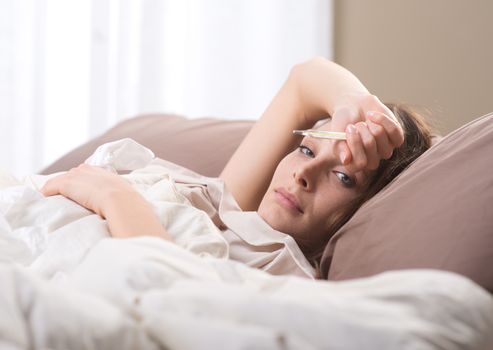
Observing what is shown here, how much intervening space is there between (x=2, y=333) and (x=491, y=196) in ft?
2.02

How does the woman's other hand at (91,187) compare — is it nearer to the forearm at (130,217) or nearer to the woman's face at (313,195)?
the forearm at (130,217)

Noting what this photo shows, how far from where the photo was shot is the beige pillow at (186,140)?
1763 mm

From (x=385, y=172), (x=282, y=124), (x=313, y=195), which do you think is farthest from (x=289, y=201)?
(x=282, y=124)

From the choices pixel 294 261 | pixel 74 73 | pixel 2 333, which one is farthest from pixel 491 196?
pixel 74 73

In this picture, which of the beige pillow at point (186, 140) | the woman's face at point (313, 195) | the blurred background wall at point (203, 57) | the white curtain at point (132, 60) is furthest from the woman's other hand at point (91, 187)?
the white curtain at point (132, 60)

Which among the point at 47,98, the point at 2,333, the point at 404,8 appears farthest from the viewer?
the point at 47,98

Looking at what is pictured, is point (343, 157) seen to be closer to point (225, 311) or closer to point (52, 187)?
point (52, 187)

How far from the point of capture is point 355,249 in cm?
110

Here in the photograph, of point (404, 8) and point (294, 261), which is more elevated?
point (404, 8)

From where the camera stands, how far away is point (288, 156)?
1452 mm

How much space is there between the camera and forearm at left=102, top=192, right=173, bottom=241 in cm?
102

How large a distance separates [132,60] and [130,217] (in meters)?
2.13

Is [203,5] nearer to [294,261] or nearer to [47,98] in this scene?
[47,98]

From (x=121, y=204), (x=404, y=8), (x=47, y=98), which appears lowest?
(x=47, y=98)
